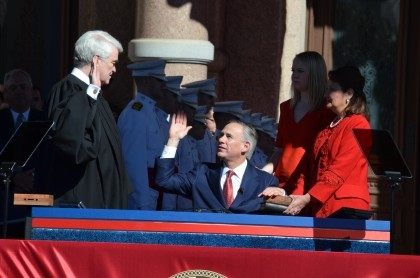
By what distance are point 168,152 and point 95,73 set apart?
0.72m

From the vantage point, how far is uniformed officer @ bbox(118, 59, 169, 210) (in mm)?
8938

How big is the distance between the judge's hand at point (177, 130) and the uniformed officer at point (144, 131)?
236 mm

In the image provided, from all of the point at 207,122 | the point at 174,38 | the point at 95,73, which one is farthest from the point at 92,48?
the point at 174,38

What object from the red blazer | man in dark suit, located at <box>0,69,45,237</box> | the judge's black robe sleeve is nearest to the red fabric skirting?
the judge's black robe sleeve

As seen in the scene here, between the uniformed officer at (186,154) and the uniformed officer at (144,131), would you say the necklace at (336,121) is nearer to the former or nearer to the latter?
the uniformed officer at (186,154)

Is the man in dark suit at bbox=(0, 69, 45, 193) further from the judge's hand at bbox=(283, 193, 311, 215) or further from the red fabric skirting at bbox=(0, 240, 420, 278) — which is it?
the red fabric skirting at bbox=(0, 240, 420, 278)

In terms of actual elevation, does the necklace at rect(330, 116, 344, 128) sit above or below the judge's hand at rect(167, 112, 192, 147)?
above

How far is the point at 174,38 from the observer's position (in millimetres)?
10969

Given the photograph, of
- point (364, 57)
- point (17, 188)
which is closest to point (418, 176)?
point (364, 57)

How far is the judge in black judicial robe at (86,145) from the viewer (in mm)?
7922

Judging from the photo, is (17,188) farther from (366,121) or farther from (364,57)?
(364,57)

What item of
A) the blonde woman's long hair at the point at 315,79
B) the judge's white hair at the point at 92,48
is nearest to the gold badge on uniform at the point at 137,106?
the judge's white hair at the point at 92,48

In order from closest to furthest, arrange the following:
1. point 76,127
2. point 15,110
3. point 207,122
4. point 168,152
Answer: point 76,127 → point 168,152 → point 207,122 → point 15,110

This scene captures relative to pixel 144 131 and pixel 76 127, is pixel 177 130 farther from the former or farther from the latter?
pixel 76 127
